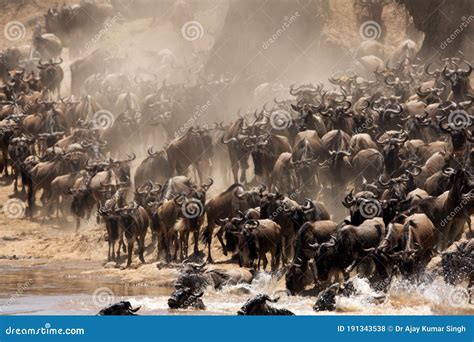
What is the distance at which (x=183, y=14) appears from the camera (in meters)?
53.8

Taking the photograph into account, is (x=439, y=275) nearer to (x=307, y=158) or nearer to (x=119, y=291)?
(x=119, y=291)

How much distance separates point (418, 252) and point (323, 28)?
883 inches

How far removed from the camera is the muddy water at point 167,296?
66.6 feet

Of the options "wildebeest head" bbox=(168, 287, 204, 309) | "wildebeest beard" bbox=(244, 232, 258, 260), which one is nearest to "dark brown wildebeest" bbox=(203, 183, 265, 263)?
"wildebeest beard" bbox=(244, 232, 258, 260)

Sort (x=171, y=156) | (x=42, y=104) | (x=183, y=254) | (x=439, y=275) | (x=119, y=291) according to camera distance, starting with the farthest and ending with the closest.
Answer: (x=42, y=104), (x=171, y=156), (x=183, y=254), (x=119, y=291), (x=439, y=275)

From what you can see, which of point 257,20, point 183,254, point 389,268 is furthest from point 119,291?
point 257,20

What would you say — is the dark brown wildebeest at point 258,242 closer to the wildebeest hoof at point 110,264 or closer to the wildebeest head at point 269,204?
the wildebeest head at point 269,204

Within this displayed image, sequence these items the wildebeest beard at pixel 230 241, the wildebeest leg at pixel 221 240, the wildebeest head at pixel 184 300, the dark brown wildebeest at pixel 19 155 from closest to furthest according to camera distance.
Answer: the wildebeest head at pixel 184 300, the wildebeest beard at pixel 230 241, the wildebeest leg at pixel 221 240, the dark brown wildebeest at pixel 19 155

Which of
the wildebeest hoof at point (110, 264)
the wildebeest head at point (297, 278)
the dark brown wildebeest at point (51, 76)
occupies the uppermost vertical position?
the dark brown wildebeest at point (51, 76)

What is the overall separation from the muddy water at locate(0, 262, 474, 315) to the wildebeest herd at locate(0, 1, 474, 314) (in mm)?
354

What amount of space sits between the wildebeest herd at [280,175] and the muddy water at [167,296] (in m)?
0.35

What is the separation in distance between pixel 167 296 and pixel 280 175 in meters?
7.86

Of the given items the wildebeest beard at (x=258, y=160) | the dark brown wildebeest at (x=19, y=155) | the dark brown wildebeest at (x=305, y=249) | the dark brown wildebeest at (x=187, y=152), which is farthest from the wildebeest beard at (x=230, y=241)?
the dark brown wildebeest at (x=19, y=155)

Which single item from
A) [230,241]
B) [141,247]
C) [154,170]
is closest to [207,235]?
[141,247]
